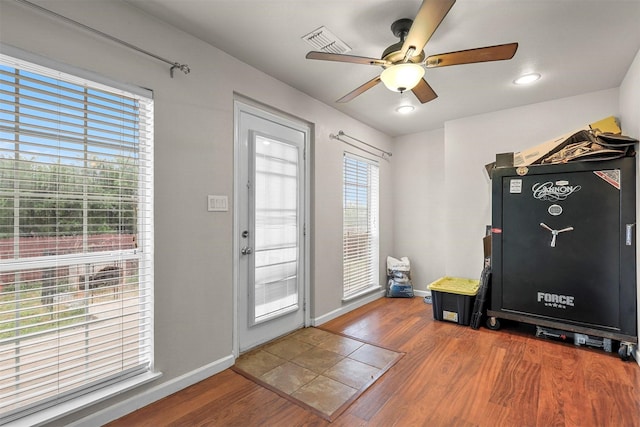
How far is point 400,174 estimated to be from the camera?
497 centimetres

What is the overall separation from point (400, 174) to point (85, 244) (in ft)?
14.0

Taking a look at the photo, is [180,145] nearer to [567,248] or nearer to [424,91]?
[424,91]

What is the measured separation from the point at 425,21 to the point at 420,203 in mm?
3456

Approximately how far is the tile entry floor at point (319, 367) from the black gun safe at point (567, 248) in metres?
1.54

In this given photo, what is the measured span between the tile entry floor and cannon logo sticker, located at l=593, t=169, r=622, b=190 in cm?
241

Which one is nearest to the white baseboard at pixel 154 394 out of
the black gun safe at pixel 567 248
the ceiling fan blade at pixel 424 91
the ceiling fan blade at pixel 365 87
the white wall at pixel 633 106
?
the ceiling fan blade at pixel 365 87

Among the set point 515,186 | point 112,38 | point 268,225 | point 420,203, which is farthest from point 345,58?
point 420,203

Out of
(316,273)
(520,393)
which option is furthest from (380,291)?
(520,393)

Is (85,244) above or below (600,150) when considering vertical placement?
below

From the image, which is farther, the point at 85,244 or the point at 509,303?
the point at 509,303

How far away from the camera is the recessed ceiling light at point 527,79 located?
2.88 m

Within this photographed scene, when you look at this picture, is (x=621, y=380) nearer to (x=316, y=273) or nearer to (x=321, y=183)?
(x=316, y=273)

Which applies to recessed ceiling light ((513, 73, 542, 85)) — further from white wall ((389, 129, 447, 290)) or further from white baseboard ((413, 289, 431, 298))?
white baseboard ((413, 289, 431, 298))

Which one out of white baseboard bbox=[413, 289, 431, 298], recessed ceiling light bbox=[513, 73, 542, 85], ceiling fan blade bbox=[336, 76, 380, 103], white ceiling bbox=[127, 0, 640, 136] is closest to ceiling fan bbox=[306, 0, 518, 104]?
ceiling fan blade bbox=[336, 76, 380, 103]
